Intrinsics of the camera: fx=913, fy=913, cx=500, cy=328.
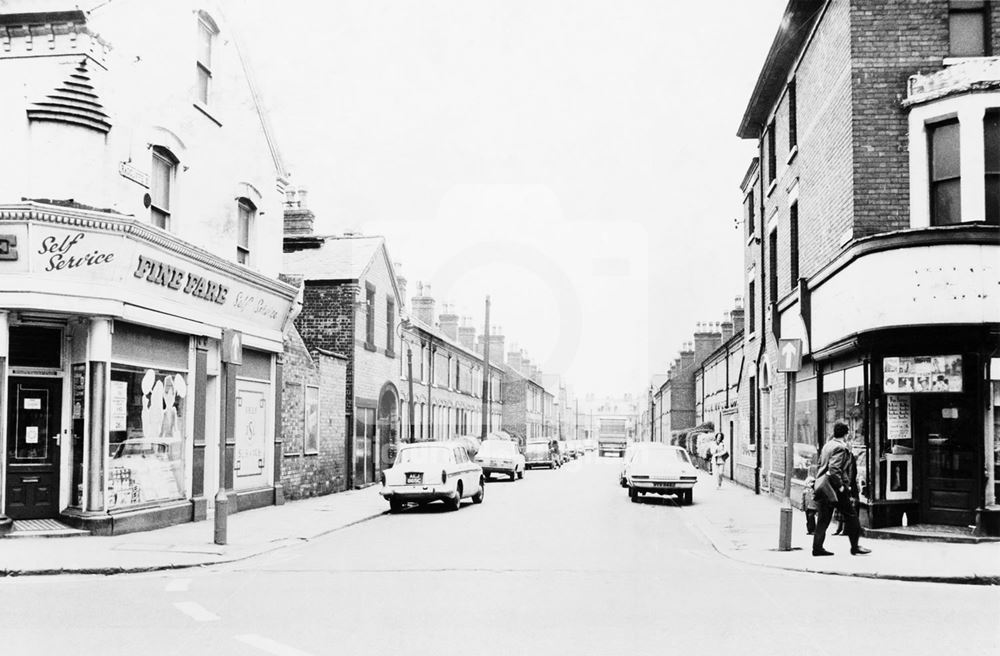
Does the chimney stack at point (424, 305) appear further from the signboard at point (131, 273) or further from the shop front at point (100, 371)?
the shop front at point (100, 371)

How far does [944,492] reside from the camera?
47.9 feet

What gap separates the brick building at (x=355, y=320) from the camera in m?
27.8

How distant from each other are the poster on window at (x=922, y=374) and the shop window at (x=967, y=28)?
5366mm

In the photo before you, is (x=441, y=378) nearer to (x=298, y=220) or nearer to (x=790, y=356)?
(x=298, y=220)

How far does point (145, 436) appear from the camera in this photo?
53.0 feet

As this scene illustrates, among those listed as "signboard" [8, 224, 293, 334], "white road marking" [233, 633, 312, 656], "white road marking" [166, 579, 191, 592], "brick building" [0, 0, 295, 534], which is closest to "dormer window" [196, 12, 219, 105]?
"brick building" [0, 0, 295, 534]

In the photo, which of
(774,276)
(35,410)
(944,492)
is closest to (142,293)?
(35,410)

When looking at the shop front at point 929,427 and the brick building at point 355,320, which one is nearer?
the shop front at point 929,427

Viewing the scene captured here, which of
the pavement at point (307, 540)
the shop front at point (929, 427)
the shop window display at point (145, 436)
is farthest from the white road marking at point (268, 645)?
the shop front at point (929, 427)

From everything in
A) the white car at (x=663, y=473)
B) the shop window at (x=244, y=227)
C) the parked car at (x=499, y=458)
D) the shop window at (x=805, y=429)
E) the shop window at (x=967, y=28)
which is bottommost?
the parked car at (x=499, y=458)

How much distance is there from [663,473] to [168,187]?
14.5m

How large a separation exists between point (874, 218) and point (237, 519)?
519 inches

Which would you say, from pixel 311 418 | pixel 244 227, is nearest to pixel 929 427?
pixel 244 227

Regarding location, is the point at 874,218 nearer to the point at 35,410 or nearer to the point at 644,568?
the point at 644,568
